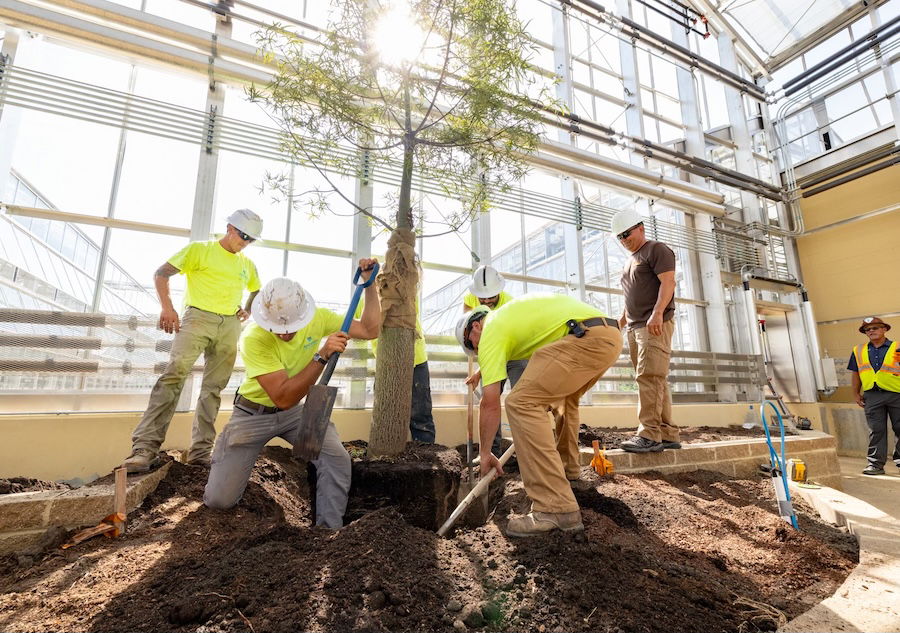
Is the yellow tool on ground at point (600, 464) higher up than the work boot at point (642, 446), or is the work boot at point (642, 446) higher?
the work boot at point (642, 446)

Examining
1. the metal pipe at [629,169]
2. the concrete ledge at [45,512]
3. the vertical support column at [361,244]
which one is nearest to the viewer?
the concrete ledge at [45,512]

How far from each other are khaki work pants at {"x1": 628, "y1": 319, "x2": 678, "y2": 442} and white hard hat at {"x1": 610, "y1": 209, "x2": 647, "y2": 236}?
0.79m

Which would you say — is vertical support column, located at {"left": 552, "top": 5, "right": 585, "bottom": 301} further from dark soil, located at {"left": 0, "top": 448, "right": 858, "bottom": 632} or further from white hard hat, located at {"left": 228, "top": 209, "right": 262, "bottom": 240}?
white hard hat, located at {"left": 228, "top": 209, "right": 262, "bottom": 240}

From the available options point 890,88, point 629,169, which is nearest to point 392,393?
point 629,169

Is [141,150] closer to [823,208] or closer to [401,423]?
[401,423]

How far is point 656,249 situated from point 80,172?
187 inches

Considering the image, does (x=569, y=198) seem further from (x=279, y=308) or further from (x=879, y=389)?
(x=279, y=308)

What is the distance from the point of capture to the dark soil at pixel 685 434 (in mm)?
4016

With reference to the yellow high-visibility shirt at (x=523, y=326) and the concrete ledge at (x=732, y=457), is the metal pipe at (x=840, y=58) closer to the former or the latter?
the concrete ledge at (x=732, y=457)

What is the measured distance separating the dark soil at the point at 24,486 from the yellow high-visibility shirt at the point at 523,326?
8.01 ft

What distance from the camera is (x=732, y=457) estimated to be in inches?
149

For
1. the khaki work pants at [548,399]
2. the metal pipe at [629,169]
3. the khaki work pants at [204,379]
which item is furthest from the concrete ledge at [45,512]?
the metal pipe at [629,169]

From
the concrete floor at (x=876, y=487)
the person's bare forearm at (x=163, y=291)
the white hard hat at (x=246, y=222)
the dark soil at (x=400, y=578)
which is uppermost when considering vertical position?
the white hard hat at (x=246, y=222)

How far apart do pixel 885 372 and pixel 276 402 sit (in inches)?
256
